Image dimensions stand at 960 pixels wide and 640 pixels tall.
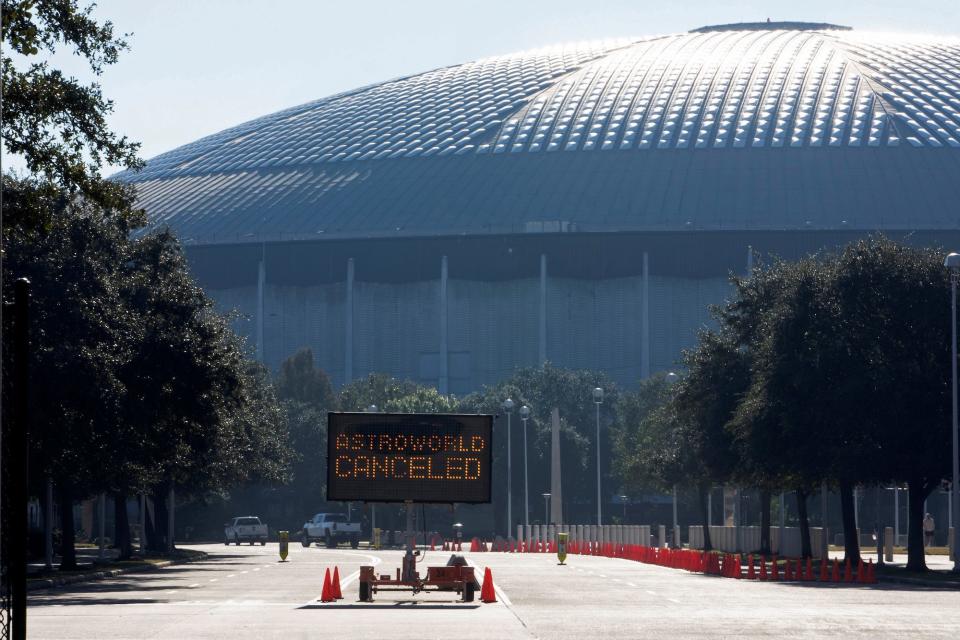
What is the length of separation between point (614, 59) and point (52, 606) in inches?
6105

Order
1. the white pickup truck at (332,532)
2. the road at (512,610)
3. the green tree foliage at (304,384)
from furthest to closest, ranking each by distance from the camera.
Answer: the green tree foliage at (304,384)
the white pickup truck at (332,532)
the road at (512,610)

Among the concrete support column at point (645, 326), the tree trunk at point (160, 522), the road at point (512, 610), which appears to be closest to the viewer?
the road at point (512, 610)

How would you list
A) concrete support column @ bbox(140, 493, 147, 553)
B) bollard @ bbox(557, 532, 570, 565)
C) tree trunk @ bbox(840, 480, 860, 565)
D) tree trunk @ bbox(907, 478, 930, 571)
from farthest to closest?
1. concrete support column @ bbox(140, 493, 147, 553)
2. bollard @ bbox(557, 532, 570, 565)
3. tree trunk @ bbox(840, 480, 860, 565)
4. tree trunk @ bbox(907, 478, 930, 571)

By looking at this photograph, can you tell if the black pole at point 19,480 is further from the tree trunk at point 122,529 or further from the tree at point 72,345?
the tree trunk at point 122,529

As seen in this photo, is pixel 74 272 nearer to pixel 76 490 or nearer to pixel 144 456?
pixel 144 456

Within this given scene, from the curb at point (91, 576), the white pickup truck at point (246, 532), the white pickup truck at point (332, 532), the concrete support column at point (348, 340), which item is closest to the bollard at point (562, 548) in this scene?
the curb at point (91, 576)

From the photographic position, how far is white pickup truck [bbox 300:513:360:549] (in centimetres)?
10506

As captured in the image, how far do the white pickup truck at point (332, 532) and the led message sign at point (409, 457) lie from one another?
7100 centimetres

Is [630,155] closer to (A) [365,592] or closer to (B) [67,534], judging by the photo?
(B) [67,534]

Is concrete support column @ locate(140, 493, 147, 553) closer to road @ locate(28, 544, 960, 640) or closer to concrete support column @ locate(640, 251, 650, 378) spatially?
road @ locate(28, 544, 960, 640)

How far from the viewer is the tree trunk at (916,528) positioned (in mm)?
54031

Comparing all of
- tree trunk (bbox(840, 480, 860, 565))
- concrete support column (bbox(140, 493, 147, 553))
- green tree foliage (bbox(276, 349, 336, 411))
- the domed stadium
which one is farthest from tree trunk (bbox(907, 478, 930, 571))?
green tree foliage (bbox(276, 349, 336, 411))

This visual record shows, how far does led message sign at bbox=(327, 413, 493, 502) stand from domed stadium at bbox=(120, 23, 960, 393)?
119 meters

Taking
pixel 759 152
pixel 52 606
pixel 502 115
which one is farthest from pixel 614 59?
pixel 52 606
